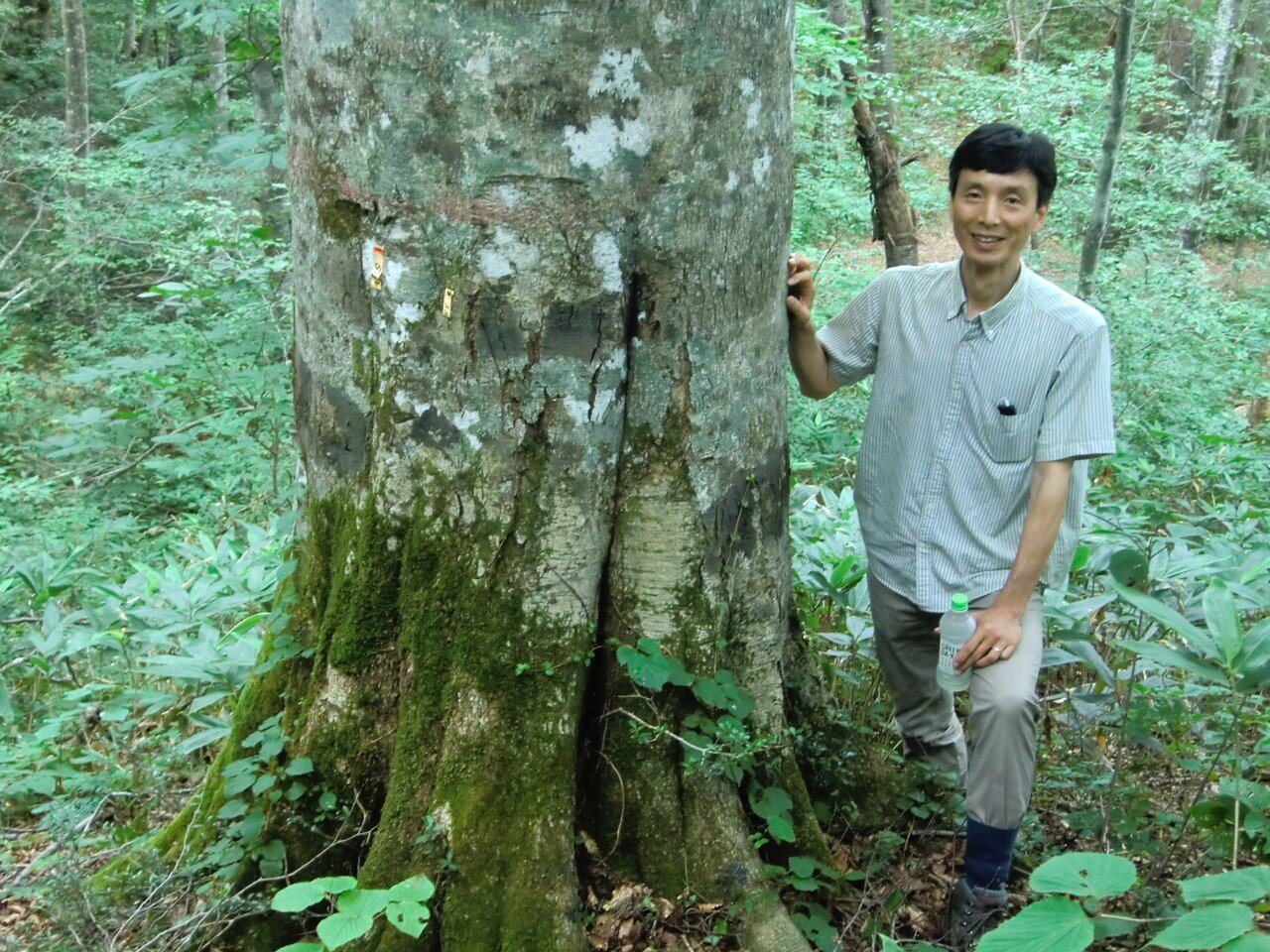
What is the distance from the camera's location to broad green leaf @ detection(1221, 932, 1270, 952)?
1.61 m

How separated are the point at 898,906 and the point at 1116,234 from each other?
1115cm

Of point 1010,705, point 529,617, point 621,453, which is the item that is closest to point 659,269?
point 621,453

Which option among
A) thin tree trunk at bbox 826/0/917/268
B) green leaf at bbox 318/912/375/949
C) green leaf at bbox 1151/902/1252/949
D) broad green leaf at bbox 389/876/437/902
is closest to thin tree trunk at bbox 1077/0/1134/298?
thin tree trunk at bbox 826/0/917/268

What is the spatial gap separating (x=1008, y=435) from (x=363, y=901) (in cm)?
200

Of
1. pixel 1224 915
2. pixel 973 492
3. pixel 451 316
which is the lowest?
pixel 1224 915

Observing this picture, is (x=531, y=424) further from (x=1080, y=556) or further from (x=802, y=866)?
(x=1080, y=556)

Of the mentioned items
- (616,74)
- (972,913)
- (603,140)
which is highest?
(616,74)

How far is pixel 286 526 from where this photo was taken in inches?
182

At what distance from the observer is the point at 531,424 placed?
2.46 meters

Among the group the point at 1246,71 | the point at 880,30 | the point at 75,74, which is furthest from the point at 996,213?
the point at 1246,71

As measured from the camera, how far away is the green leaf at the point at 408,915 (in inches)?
83.0

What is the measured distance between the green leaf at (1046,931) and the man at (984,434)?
3.31 feet

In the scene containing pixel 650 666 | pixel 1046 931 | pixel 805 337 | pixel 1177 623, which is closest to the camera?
pixel 1046 931

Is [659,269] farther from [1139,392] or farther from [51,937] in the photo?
[1139,392]
